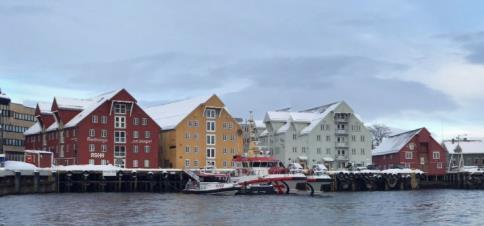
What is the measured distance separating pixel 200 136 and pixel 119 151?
48.4 ft

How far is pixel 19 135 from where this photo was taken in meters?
148

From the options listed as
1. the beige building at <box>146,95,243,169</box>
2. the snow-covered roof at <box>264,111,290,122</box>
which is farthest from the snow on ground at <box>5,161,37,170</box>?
the snow-covered roof at <box>264,111,290,122</box>

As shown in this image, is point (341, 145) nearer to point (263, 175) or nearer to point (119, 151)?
point (119, 151)

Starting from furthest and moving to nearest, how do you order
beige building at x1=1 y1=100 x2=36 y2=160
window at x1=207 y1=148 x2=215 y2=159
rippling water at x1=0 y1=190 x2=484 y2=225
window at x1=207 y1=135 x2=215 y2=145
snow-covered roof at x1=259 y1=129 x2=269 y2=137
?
snow-covered roof at x1=259 y1=129 x2=269 y2=137
beige building at x1=1 y1=100 x2=36 y2=160
window at x1=207 y1=135 x2=215 y2=145
window at x1=207 y1=148 x2=215 y2=159
rippling water at x1=0 y1=190 x2=484 y2=225

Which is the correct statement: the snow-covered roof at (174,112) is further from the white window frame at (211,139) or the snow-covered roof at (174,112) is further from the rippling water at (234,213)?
the rippling water at (234,213)

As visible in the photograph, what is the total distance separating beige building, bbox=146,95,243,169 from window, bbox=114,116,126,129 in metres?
9.04

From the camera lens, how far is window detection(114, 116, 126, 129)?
113625 mm

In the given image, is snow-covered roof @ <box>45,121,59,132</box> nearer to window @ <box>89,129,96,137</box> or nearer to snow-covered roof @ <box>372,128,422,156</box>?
window @ <box>89,129,96,137</box>

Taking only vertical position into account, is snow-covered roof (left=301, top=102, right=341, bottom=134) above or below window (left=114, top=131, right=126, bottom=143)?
above

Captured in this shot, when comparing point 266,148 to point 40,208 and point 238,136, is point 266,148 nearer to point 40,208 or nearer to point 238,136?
point 238,136

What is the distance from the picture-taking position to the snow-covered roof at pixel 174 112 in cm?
12054

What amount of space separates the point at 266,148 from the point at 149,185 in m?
43.9

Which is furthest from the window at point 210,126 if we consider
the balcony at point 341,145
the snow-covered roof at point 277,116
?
the balcony at point 341,145

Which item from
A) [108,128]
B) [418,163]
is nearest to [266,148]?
[418,163]
